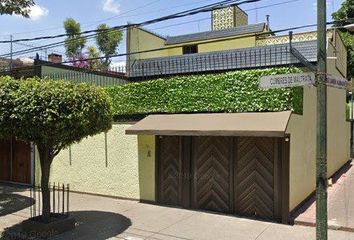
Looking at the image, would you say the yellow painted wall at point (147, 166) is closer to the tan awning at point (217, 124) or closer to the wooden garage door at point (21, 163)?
the tan awning at point (217, 124)

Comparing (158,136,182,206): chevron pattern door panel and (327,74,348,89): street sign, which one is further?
(158,136,182,206): chevron pattern door panel

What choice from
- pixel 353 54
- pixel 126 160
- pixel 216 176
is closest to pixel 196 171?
pixel 216 176

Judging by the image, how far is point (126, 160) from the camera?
1176 centimetres

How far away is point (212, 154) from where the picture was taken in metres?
10.3

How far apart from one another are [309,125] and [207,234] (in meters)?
4.84

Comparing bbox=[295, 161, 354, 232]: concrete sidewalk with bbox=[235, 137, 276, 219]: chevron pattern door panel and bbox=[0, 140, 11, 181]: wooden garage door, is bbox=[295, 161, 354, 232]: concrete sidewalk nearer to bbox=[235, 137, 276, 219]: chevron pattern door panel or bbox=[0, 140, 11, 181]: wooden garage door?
bbox=[235, 137, 276, 219]: chevron pattern door panel

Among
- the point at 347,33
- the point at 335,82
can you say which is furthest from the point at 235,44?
the point at 335,82

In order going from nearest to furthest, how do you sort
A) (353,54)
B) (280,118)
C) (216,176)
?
1. (280,118)
2. (216,176)
3. (353,54)

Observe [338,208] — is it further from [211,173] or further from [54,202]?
[54,202]

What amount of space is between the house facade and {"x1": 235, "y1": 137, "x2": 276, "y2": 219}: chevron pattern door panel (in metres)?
0.03

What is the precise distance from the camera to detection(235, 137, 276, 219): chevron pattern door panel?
30.7 ft

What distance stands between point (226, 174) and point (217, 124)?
4.90 feet

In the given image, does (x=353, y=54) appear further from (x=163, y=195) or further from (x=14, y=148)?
(x=14, y=148)

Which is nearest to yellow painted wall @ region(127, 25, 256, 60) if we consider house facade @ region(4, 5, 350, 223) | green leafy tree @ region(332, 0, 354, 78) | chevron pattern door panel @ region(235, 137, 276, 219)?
house facade @ region(4, 5, 350, 223)
